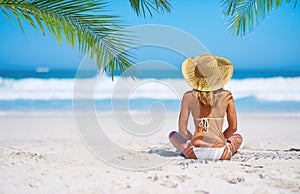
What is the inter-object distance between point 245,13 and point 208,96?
1.30 meters

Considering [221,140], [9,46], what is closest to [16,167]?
[221,140]

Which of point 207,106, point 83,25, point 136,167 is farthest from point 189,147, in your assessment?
point 83,25

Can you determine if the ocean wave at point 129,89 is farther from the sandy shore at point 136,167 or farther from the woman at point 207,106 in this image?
the woman at point 207,106

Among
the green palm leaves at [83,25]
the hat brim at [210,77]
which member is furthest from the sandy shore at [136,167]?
the green palm leaves at [83,25]

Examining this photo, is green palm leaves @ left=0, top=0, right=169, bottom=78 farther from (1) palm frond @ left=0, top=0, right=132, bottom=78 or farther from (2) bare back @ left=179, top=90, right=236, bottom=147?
(2) bare back @ left=179, top=90, right=236, bottom=147

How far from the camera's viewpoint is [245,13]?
13.9 ft

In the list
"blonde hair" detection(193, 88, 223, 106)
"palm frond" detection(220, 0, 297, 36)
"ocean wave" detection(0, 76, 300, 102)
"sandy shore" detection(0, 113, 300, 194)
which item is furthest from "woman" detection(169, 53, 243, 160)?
"ocean wave" detection(0, 76, 300, 102)

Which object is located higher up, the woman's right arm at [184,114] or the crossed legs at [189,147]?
the woman's right arm at [184,114]

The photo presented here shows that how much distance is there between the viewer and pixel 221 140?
3.51m

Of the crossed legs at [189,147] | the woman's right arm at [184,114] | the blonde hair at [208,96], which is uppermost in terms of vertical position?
the blonde hair at [208,96]

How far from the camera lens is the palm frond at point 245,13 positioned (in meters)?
3.82

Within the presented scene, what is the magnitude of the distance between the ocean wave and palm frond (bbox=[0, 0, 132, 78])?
7.45 meters

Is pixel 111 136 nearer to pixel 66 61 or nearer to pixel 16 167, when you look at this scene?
pixel 16 167

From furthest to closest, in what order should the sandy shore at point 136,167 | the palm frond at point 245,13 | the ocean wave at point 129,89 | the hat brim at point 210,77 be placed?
the ocean wave at point 129,89
the palm frond at point 245,13
the hat brim at point 210,77
the sandy shore at point 136,167
